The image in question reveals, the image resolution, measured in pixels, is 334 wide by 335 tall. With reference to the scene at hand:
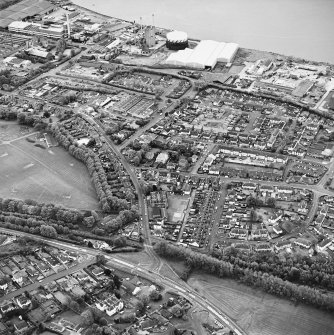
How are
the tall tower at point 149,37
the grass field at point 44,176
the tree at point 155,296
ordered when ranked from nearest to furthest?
the tree at point 155,296 < the grass field at point 44,176 < the tall tower at point 149,37

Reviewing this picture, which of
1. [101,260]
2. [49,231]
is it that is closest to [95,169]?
[49,231]

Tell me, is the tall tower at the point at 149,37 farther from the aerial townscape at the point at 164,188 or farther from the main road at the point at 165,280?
the main road at the point at 165,280

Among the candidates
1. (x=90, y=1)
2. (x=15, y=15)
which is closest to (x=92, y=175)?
(x=15, y=15)

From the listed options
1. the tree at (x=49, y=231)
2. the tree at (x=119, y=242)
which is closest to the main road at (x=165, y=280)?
the tree at (x=49, y=231)

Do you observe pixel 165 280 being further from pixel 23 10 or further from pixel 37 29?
pixel 23 10

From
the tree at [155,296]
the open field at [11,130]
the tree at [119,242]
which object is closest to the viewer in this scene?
the tree at [155,296]
